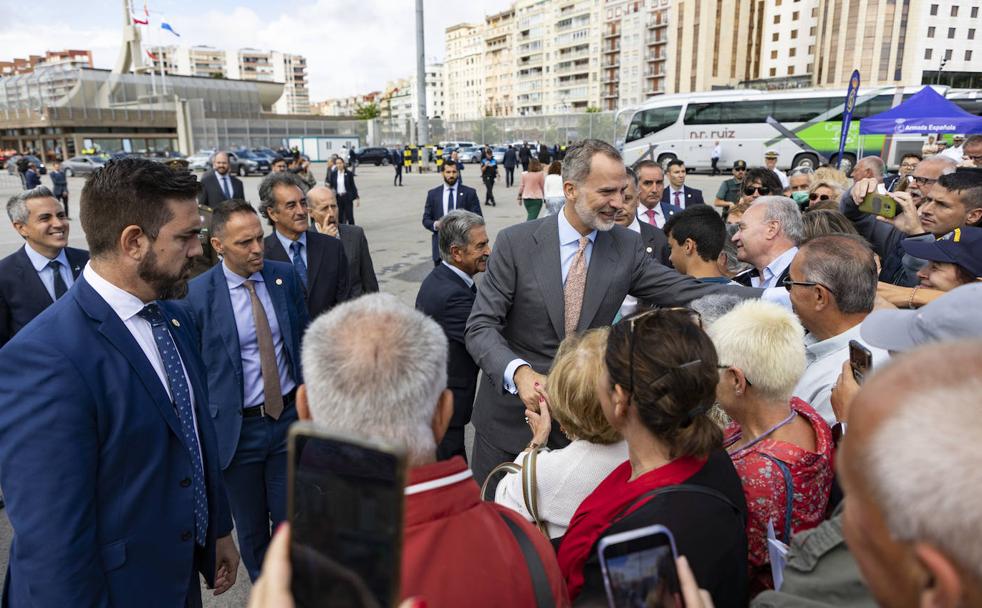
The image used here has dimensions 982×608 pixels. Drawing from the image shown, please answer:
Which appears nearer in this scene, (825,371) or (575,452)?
(575,452)

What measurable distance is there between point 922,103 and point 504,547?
14.2m

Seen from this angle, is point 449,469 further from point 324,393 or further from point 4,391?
point 4,391

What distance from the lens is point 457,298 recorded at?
12.3ft

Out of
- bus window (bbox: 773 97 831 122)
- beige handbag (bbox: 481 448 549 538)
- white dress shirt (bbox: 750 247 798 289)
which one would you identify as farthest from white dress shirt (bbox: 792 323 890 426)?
→ bus window (bbox: 773 97 831 122)

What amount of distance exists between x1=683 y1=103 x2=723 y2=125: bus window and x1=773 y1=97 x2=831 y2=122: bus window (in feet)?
8.57

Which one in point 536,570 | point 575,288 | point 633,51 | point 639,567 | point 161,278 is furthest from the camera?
point 633,51

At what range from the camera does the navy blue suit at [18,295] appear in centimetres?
372

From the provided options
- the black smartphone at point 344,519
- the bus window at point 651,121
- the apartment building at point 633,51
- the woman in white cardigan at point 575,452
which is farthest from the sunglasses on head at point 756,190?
the apartment building at point 633,51

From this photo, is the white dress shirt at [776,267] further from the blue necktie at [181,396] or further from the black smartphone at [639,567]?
the blue necktie at [181,396]

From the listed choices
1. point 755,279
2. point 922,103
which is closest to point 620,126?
point 922,103

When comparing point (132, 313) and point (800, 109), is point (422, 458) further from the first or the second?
point (800, 109)

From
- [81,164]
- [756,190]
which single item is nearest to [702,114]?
[756,190]

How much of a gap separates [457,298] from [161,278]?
190cm

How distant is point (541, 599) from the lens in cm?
119
